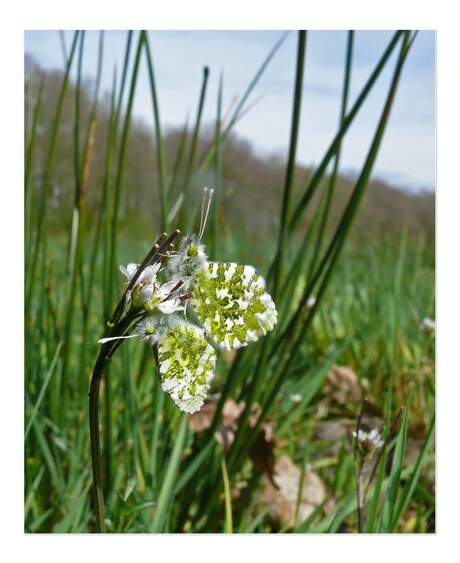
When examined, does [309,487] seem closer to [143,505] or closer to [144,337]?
[143,505]

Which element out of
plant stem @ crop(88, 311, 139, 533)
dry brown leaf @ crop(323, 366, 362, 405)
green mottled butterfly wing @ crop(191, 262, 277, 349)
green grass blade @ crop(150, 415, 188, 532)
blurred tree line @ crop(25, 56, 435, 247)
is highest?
blurred tree line @ crop(25, 56, 435, 247)

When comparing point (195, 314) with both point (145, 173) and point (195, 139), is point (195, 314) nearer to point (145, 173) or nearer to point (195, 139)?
point (195, 139)

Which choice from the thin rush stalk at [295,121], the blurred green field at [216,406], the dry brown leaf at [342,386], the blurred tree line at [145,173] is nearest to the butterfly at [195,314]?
the blurred green field at [216,406]

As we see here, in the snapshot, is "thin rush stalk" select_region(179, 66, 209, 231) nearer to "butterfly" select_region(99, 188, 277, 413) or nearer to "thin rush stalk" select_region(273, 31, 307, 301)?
"thin rush stalk" select_region(273, 31, 307, 301)

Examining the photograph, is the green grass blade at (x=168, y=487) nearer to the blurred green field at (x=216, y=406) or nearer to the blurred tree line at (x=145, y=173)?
the blurred green field at (x=216, y=406)

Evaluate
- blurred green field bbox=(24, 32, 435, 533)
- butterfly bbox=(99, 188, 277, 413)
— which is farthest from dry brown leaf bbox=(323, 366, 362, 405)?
butterfly bbox=(99, 188, 277, 413)
